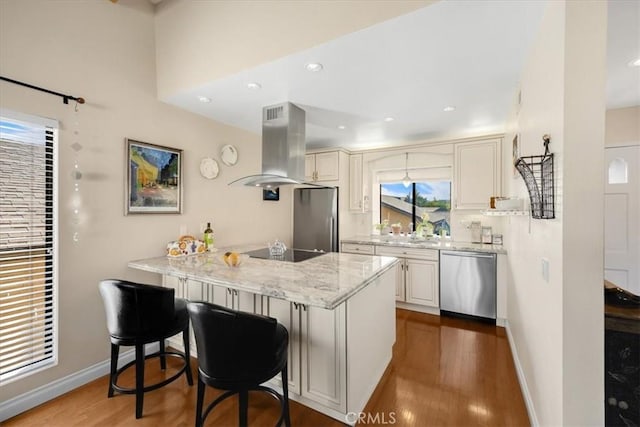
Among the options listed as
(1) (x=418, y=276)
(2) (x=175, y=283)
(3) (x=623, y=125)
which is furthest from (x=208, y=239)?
(3) (x=623, y=125)

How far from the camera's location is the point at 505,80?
83.9 inches

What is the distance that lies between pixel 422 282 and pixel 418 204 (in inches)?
53.4

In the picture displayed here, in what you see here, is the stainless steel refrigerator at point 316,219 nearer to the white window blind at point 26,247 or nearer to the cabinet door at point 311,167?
the cabinet door at point 311,167

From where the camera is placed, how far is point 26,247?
1.81 m

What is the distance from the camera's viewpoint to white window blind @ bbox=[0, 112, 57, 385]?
1.73m

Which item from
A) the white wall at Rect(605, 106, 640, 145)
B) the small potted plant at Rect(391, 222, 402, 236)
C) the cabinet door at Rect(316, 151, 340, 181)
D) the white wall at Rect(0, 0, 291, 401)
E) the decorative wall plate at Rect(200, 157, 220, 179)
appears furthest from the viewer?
the small potted plant at Rect(391, 222, 402, 236)

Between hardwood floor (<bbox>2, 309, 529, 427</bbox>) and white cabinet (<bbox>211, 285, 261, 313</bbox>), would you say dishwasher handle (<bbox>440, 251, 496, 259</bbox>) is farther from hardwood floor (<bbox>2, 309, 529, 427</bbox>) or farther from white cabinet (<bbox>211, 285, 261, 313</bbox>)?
white cabinet (<bbox>211, 285, 261, 313</bbox>)

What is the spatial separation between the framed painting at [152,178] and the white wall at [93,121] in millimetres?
65

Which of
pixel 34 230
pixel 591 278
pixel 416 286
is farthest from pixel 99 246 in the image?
pixel 416 286

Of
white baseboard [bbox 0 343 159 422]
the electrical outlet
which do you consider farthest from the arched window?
white baseboard [bbox 0 343 159 422]

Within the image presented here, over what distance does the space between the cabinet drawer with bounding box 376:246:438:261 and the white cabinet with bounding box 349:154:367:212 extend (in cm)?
84

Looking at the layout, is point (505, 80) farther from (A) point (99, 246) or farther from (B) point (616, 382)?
(A) point (99, 246)

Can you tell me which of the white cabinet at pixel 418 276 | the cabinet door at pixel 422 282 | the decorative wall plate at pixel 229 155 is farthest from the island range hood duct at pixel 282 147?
the cabinet door at pixel 422 282

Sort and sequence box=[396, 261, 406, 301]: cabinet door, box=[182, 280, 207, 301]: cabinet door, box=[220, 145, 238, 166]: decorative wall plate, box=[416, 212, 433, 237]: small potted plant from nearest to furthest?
1. box=[182, 280, 207, 301]: cabinet door
2. box=[220, 145, 238, 166]: decorative wall plate
3. box=[396, 261, 406, 301]: cabinet door
4. box=[416, 212, 433, 237]: small potted plant
